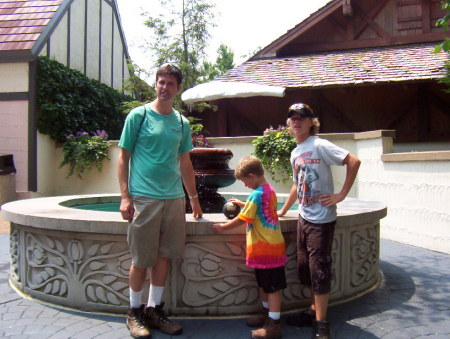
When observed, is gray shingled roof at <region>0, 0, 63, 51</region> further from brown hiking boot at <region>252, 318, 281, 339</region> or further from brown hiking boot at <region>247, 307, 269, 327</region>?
brown hiking boot at <region>252, 318, 281, 339</region>

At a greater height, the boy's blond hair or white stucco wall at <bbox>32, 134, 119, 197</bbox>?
the boy's blond hair

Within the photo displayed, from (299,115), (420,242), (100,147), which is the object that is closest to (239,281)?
(299,115)

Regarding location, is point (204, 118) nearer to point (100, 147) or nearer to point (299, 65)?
point (299, 65)

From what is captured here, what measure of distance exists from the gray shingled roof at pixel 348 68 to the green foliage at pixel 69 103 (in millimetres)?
4225

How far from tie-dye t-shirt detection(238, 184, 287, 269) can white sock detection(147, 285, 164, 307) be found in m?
0.65

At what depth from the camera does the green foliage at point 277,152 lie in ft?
29.6

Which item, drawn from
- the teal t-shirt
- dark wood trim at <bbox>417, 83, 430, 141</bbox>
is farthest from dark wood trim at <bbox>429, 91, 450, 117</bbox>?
the teal t-shirt

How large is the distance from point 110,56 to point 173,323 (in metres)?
14.7

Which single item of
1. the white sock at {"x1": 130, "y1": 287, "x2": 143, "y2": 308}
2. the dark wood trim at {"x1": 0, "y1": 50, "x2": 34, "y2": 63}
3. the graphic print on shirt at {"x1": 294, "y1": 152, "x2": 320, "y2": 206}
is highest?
the dark wood trim at {"x1": 0, "y1": 50, "x2": 34, "y2": 63}

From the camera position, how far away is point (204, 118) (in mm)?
14742

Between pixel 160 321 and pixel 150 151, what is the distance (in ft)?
3.83

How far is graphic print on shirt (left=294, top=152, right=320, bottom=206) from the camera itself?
9.76 feet

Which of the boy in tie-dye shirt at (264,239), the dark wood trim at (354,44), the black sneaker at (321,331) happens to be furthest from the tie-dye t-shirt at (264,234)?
the dark wood trim at (354,44)

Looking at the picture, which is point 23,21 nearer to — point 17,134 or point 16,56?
A: point 16,56
